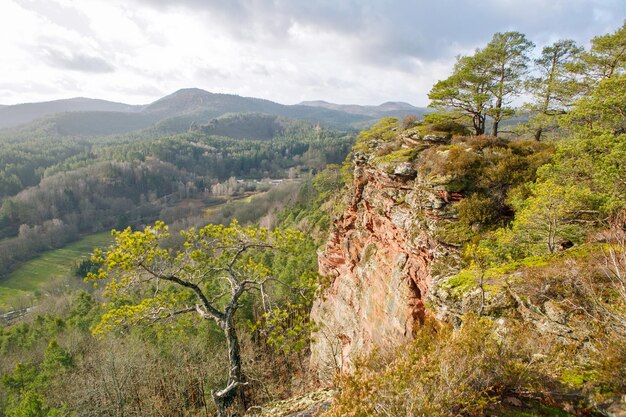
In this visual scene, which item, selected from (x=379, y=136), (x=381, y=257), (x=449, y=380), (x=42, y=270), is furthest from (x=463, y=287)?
(x=42, y=270)

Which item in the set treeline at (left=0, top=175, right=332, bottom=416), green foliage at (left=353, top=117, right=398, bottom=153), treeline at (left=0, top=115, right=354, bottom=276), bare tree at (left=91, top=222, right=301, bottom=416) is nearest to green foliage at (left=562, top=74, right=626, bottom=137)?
bare tree at (left=91, top=222, right=301, bottom=416)

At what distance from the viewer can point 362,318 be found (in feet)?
74.9

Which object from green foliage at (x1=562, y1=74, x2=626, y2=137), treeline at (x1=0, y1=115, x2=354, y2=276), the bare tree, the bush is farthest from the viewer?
treeline at (x1=0, y1=115, x2=354, y2=276)

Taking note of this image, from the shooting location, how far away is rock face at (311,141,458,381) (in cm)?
1609

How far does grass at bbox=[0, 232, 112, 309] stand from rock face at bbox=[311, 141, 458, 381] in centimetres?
8462

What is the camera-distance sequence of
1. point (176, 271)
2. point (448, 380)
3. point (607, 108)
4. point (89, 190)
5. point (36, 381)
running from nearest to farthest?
1. point (448, 380)
2. point (176, 271)
3. point (607, 108)
4. point (36, 381)
5. point (89, 190)

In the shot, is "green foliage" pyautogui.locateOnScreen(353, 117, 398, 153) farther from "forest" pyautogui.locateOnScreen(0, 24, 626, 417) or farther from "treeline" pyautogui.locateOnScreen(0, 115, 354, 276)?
"treeline" pyautogui.locateOnScreen(0, 115, 354, 276)

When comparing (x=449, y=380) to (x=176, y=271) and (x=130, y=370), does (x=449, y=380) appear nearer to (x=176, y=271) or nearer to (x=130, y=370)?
(x=176, y=271)

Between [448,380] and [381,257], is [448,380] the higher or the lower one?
the higher one

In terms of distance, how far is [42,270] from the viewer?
94.7 metres

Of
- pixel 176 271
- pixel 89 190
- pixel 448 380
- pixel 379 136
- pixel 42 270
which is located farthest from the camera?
pixel 89 190

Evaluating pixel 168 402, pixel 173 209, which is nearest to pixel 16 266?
pixel 173 209

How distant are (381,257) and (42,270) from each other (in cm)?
11157

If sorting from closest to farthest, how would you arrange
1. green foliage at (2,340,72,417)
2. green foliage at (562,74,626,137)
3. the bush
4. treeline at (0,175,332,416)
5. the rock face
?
the bush
green foliage at (562,74,626,137)
the rock face
green foliage at (2,340,72,417)
treeline at (0,175,332,416)
